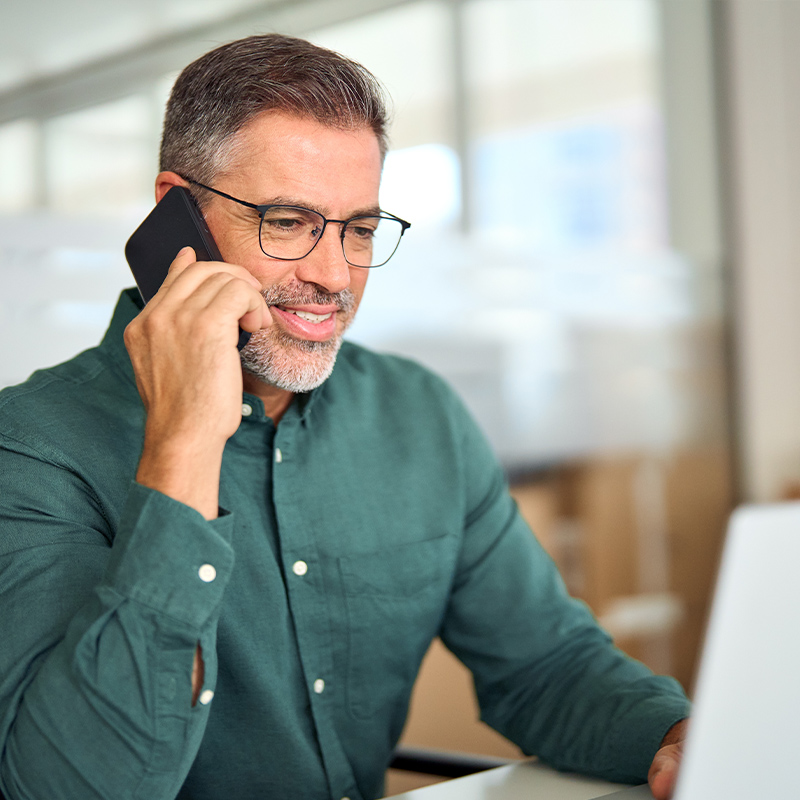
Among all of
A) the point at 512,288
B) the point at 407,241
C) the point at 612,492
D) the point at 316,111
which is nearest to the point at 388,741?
the point at 316,111

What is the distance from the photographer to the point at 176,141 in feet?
3.91

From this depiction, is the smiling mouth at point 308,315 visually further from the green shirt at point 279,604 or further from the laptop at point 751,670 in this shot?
the laptop at point 751,670

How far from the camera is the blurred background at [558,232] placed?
1.64m

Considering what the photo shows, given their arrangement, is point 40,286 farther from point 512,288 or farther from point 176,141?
point 512,288

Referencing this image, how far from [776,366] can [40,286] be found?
7.35 feet

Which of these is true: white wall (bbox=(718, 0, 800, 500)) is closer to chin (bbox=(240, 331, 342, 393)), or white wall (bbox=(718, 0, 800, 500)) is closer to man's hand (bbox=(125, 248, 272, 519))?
chin (bbox=(240, 331, 342, 393))

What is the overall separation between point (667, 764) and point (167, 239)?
816mm

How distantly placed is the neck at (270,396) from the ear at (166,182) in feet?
0.86

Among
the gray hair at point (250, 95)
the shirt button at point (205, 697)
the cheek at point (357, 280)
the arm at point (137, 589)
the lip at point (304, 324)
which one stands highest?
the gray hair at point (250, 95)

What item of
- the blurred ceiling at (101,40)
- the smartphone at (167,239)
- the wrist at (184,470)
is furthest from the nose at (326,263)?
the blurred ceiling at (101,40)

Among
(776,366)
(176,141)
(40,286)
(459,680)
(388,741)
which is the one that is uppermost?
(176,141)

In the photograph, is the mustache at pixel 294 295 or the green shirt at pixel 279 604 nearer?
the green shirt at pixel 279 604

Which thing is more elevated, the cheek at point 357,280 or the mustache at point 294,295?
the cheek at point 357,280

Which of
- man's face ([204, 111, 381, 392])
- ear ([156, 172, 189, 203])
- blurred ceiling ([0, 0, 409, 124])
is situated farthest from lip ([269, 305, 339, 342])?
blurred ceiling ([0, 0, 409, 124])
